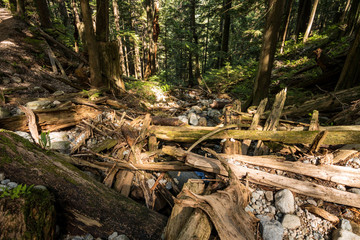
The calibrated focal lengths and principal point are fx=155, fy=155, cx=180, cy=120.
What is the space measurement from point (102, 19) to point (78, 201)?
19.6 feet

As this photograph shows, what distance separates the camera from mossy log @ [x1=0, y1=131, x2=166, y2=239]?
1.99 m

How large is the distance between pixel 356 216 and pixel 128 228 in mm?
2923

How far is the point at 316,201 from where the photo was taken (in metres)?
2.18

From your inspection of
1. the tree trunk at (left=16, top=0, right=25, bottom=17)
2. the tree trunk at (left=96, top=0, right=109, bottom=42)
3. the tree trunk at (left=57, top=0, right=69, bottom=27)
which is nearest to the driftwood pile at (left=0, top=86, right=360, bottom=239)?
the tree trunk at (left=96, top=0, right=109, bottom=42)

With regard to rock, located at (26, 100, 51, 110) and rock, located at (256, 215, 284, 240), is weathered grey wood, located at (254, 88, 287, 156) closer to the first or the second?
rock, located at (256, 215, 284, 240)

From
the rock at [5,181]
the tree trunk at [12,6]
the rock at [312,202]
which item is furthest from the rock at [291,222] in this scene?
the tree trunk at [12,6]

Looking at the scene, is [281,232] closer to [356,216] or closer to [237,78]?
[356,216]

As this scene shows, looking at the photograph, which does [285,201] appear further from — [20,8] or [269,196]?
[20,8]

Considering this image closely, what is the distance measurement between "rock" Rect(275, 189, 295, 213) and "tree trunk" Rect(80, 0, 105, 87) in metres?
6.36

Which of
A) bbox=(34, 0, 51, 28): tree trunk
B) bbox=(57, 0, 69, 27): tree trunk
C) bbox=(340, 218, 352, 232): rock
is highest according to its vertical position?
bbox=(57, 0, 69, 27): tree trunk

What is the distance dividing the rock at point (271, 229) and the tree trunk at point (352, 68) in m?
5.26

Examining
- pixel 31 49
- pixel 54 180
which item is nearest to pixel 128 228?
pixel 54 180

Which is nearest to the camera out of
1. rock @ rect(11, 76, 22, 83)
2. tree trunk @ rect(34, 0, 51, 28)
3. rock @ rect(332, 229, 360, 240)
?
rock @ rect(332, 229, 360, 240)

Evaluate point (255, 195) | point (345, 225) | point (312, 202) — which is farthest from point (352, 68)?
point (255, 195)
